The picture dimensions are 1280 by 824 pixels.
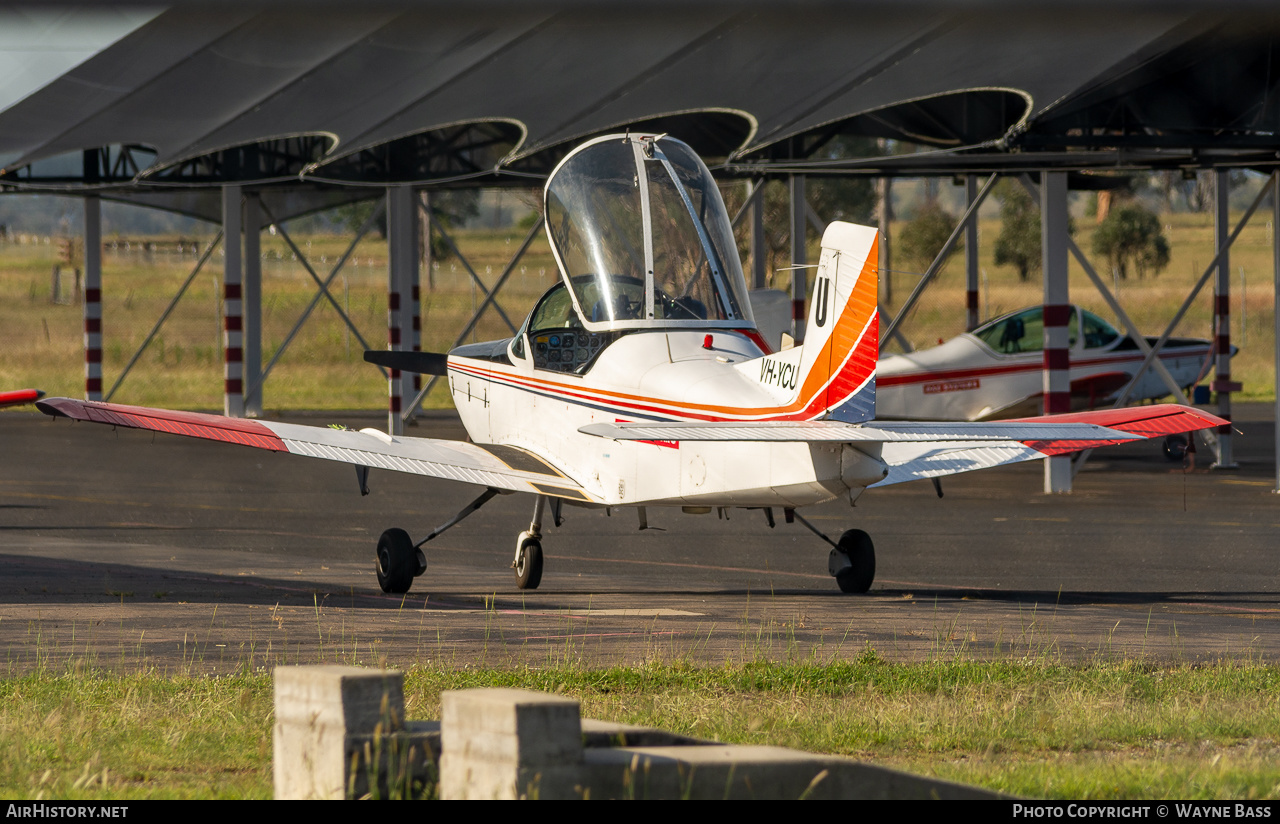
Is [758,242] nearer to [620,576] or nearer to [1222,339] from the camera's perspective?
[1222,339]

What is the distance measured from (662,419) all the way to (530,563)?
6.06 feet

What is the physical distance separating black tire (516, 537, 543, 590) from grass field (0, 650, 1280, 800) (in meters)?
4.05

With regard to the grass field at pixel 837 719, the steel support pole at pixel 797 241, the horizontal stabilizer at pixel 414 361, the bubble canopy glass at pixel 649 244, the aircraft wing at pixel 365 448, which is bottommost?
the grass field at pixel 837 719

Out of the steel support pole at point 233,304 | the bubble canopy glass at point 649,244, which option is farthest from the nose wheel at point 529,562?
the steel support pole at point 233,304

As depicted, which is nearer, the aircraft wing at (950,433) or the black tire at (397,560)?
the aircraft wing at (950,433)

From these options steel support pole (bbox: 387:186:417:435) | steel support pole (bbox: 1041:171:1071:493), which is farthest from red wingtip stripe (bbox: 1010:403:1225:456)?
steel support pole (bbox: 387:186:417:435)

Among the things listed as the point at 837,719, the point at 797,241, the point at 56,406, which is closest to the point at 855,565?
the point at 837,719

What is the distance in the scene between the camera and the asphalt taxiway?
9656 millimetres

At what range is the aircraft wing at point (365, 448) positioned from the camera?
12078mm

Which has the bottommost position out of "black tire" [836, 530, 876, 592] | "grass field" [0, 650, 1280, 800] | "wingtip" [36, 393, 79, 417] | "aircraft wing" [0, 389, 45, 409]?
"grass field" [0, 650, 1280, 800]

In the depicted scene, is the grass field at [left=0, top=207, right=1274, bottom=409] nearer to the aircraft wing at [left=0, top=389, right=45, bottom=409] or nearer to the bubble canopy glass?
the aircraft wing at [left=0, top=389, right=45, bottom=409]

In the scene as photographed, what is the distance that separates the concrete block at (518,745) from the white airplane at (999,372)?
19158 mm

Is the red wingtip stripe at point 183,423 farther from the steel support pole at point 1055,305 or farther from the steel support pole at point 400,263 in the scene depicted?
the steel support pole at point 400,263

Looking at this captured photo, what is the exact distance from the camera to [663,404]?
11664 millimetres
